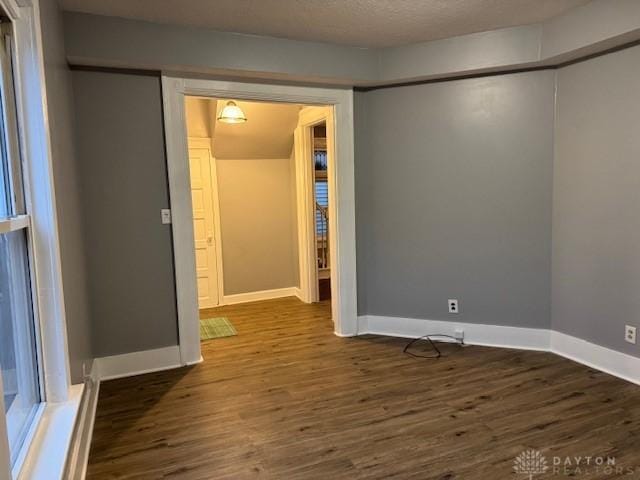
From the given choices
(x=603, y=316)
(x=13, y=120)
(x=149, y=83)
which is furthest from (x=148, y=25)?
(x=603, y=316)

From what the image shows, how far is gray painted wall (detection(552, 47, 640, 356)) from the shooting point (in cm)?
286

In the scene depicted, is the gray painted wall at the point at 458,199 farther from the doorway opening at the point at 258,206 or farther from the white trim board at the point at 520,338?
the doorway opening at the point at 258,206

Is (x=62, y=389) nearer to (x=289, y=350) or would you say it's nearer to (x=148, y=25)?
(x=289, y=350)

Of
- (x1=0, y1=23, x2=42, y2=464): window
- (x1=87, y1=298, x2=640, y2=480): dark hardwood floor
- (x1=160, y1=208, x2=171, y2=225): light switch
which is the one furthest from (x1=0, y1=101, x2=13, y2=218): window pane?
(x1=160, y1=208, x2=171, y2=225): light switch

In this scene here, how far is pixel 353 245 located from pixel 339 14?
5.96ft

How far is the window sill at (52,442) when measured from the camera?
1478 millimetres

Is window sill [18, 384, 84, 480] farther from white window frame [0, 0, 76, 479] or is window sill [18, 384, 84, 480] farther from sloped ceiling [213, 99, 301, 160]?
sloped ceiling [213, 99, 301, 160]

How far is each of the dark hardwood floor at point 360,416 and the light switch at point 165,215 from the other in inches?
43.2

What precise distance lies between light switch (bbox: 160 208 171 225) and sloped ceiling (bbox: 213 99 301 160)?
159 cm

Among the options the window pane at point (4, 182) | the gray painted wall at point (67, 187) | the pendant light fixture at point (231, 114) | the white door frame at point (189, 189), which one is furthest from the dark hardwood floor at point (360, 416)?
the pendant light fixture at point (231, 114)

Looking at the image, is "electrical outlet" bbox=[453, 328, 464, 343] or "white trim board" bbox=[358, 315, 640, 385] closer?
"white trim board" bbox=[358, 315, 640, 385]

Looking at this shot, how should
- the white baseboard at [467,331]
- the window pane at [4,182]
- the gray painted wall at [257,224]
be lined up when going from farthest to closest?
the gray painted wall at [257,224]
the white baseboard at [467,331]
the window pane at [4,182]

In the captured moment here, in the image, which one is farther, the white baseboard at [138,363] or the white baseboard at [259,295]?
the white baseboard at [259,295]

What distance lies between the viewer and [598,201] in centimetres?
306
